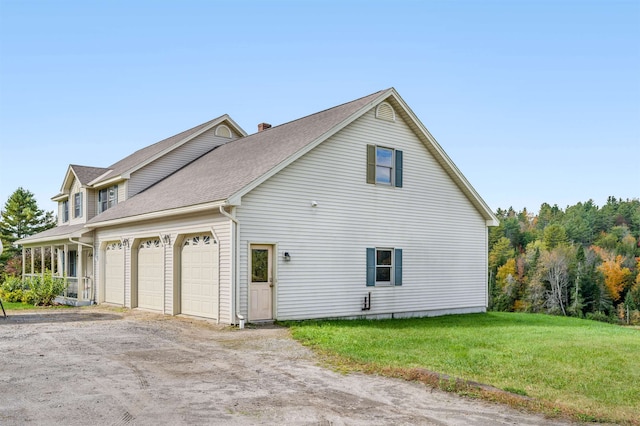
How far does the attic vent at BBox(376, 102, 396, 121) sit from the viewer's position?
18.0m

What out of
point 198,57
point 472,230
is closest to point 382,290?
point 472,230

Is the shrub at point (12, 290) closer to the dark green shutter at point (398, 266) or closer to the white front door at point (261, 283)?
the white front door at point (261, 283)

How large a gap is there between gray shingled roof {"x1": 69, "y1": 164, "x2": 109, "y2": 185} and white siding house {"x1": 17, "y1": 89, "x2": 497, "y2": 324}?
13.2ft

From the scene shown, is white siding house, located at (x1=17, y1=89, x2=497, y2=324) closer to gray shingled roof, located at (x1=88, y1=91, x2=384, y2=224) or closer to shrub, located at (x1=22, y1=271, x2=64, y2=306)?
gray shingled roof, located at (x1=88, y1=91, x2=384, y2=224)

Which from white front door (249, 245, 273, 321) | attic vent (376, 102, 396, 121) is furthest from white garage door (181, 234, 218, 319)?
attic vent (376, 102, 396, 121)

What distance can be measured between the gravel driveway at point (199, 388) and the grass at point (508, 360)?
53 cm

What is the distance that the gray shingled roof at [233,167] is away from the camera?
15.7 metres

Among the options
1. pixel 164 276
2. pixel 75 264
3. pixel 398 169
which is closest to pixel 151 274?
pixel 164 276

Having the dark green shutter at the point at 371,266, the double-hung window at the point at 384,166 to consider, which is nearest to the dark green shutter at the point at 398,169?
the double-hung window at the point at 384,166

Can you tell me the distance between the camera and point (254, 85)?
744 inches

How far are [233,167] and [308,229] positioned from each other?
357 centimetres

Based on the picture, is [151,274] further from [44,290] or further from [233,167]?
[44,290]

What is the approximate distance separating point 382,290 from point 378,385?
9.81 m

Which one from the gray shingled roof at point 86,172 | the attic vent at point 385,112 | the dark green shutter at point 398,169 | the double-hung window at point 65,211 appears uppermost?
the attic vent at point 385,112
